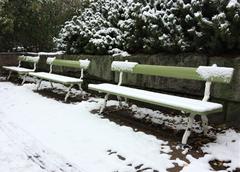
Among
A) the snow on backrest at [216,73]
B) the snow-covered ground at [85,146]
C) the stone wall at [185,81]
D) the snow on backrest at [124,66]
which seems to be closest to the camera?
the snow-covered ground at [85,146]

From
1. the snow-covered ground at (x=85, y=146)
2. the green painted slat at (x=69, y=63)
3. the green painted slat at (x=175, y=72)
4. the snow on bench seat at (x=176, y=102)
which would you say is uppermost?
the green painted slat at (x=175, y=72)

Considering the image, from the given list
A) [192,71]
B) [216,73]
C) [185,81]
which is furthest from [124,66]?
[216,73]

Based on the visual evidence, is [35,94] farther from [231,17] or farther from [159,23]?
[231,17]

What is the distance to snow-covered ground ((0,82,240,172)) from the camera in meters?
3.90

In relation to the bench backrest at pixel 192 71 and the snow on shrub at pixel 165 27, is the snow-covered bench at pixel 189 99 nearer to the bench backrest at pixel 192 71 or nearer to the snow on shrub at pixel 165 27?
the bench backrest at pixel 192 71

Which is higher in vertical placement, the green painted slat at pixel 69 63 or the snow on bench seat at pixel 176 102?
Result: the green painted slat at pixel 69 63

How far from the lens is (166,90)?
609 cm

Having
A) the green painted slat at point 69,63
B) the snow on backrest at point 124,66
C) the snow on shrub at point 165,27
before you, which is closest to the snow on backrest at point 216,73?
the snow on shrub at point 165,27

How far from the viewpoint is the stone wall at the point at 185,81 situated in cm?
496

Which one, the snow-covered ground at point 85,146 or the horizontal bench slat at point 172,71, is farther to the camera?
the horizontal bench slat at point 172,71

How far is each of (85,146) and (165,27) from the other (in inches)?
104

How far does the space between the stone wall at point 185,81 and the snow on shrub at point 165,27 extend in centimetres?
18

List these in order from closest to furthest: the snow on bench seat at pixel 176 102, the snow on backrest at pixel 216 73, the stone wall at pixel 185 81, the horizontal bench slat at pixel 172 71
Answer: the snow on bench seat at pixel 176 102 < the snow on backrest at pixel 216 73 < the horizontal bench slat at pixel 172 71 < the stone wall at pixel 185 81

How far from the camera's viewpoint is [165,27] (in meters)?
6.00
